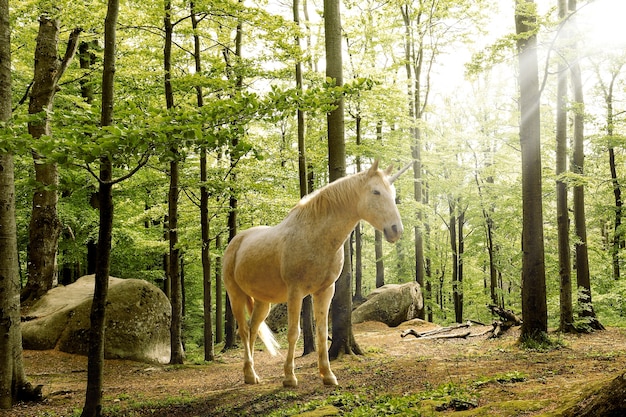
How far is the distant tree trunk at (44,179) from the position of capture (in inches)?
425

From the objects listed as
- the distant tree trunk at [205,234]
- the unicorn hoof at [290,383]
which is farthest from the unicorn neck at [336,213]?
the distant tree trunk at [205,234]

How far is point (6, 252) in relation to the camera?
17.4 feet

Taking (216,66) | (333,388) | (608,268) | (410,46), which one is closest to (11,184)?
(333,388)

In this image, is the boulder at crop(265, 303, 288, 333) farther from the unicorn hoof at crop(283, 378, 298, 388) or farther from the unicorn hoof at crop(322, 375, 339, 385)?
the unicorn hoof at crop(322, 375, 339, 385)

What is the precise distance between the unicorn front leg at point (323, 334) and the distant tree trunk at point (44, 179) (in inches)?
316

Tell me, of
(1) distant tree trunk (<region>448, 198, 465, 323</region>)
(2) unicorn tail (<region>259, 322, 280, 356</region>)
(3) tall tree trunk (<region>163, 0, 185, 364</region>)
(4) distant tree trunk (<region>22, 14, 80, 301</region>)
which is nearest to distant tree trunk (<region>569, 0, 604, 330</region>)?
(2) unicorn tail (<region>259, 322, 280, 356</region>)

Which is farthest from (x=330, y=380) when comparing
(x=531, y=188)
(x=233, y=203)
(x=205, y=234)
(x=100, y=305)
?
(x=233, y=203)

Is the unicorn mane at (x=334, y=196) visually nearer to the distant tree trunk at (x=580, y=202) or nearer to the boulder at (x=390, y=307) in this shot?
the distant tree trunk at (x=580, y=202)

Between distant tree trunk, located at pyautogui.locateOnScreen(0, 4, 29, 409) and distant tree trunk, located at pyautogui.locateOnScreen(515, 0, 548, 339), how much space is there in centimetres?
834

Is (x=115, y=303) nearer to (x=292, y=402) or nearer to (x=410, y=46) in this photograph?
(x=292, y=402)

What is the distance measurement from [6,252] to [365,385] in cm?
475

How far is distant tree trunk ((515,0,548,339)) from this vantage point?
8672 mm

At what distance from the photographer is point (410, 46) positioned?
22172 millimetres

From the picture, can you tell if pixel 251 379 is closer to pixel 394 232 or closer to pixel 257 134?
pixel 394 232
